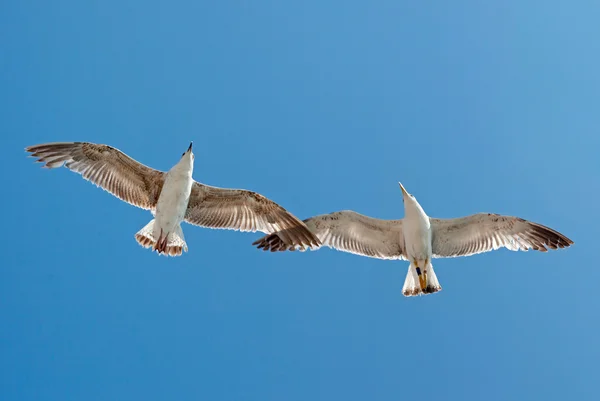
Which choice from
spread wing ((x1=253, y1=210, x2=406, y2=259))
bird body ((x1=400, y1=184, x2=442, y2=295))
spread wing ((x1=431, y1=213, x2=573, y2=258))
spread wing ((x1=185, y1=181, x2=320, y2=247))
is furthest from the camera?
spread wing ((x1=253, y1=210, x2=406, y2=259))

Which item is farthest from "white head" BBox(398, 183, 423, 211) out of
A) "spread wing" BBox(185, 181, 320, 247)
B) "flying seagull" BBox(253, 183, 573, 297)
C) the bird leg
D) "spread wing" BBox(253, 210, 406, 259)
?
"spread wing" BBox(185, 181, 320, 247)

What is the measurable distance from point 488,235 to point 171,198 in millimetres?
6535

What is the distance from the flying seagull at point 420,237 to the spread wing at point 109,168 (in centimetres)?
265

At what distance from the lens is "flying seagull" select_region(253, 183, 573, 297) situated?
16156mm

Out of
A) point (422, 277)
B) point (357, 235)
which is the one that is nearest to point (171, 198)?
point (357, 235)

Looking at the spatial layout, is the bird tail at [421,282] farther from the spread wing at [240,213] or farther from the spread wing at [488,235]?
the spread wing at [240,213]

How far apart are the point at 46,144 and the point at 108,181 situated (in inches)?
52.7

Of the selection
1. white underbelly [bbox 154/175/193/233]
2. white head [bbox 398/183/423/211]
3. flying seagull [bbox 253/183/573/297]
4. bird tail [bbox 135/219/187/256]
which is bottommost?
bird tail [bbox 135/219/187/256]

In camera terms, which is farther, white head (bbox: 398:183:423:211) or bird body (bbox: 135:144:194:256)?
white head (bbox: 398:183:423:211)

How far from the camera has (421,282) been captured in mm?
16141

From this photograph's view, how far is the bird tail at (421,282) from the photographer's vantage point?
16078mm

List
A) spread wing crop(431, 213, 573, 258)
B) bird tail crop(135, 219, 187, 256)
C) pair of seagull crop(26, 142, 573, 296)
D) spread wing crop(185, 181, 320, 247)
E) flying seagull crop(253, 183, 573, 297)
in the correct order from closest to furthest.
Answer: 1. bird tail crop(135, 219, 187, 256)
2. pair of seagull crop(26, 142, 573, 296)
3. spread wing crop(185, 181, 320, 247)
4. flying seagull crop(253, 183, 573, 297)
5. spread wing crop(431, 213, 573, 258)

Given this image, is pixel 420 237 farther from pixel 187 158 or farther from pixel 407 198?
pixel 187 158

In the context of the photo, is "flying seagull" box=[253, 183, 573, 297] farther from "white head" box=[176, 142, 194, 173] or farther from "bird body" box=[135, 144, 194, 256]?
"white head" box=[176, 142, 194, 173]
